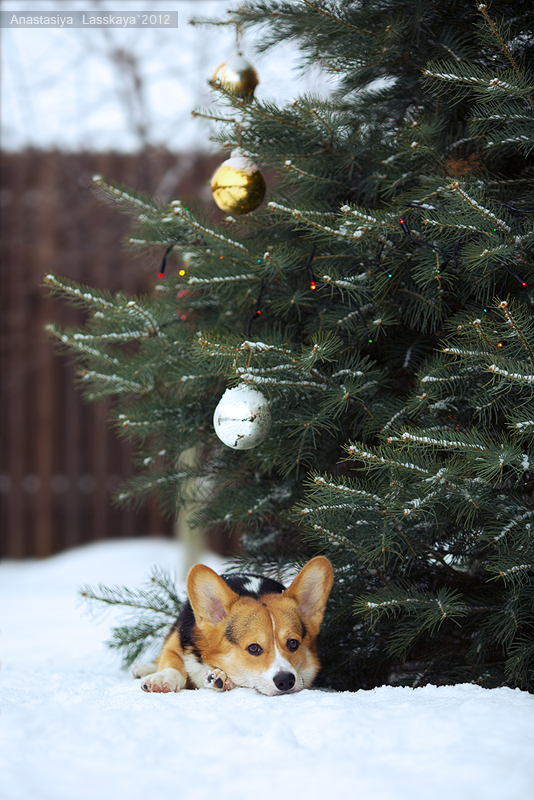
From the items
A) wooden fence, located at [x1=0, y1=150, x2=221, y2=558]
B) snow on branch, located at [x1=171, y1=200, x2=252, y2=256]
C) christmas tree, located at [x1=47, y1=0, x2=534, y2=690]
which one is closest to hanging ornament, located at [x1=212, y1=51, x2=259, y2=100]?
christmas tree, located at [x1=47, y1=0, x2=534, y2=690]

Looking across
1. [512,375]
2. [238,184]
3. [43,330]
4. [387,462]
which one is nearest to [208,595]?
[387,462]

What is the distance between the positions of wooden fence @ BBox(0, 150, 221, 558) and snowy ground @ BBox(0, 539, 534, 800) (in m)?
4.72

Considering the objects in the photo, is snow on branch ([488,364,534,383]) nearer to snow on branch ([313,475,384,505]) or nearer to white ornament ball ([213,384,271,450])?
snow on branch ([313,475,384,505])

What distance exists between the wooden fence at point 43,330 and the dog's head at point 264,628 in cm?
442

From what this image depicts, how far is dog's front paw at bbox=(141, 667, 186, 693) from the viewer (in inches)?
78.7

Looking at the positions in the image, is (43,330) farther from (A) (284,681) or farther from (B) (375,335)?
(A) (284,681)

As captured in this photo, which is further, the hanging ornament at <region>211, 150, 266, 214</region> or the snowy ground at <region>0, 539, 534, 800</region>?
the hanging ornament at <region>211, 150, 266, 214</region>

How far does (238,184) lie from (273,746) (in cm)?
170

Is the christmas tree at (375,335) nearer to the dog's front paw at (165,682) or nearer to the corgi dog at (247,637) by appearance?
the corgi dog at (247,637)

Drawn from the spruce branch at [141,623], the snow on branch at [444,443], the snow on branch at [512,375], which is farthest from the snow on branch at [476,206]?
the spruce branch at [141,623]

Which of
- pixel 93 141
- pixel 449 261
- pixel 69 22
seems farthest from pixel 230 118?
pixel 93 141

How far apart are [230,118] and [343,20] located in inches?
18.6

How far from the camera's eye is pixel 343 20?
2191 millimetres

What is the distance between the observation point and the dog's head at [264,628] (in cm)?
199
